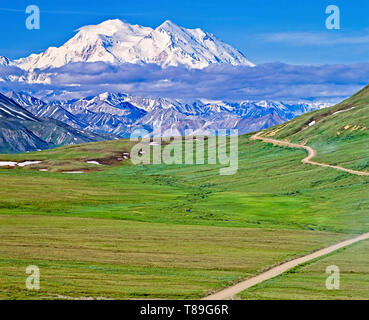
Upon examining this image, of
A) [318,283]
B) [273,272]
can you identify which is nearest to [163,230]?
[273,272]

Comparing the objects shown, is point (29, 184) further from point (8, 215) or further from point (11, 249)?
point (11, 249)

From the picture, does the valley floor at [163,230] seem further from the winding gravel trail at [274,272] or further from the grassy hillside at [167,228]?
the winding gravel trail at [274,272]

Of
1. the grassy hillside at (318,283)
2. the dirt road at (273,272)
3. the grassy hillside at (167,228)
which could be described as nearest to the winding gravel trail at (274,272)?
the dirt road at (273,272)

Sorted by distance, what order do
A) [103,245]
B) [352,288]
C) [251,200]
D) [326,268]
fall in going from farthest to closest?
[251,200] < [103,245] < [326,268] < [352,288]

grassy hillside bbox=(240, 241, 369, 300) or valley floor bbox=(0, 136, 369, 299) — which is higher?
valley floor bbox=(0, 136, 369, 299)

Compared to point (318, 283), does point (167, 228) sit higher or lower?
higher

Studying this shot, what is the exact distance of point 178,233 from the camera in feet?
318

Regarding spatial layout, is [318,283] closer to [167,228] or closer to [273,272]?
[273,272]

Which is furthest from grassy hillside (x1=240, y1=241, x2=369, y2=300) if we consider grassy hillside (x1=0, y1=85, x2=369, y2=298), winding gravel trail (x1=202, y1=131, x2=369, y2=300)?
grassy hillside (x1=0, y1=85, x2=369, y2=298)

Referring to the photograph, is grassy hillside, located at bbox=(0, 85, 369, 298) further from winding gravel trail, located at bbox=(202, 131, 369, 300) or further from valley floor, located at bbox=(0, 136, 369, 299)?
winding gravel trail, located at bbox=(202, 131, 369, 300)

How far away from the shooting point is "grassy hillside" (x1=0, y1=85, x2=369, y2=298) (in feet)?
204

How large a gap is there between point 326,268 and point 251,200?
8529 cm

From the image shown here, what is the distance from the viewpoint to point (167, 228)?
340 feet
